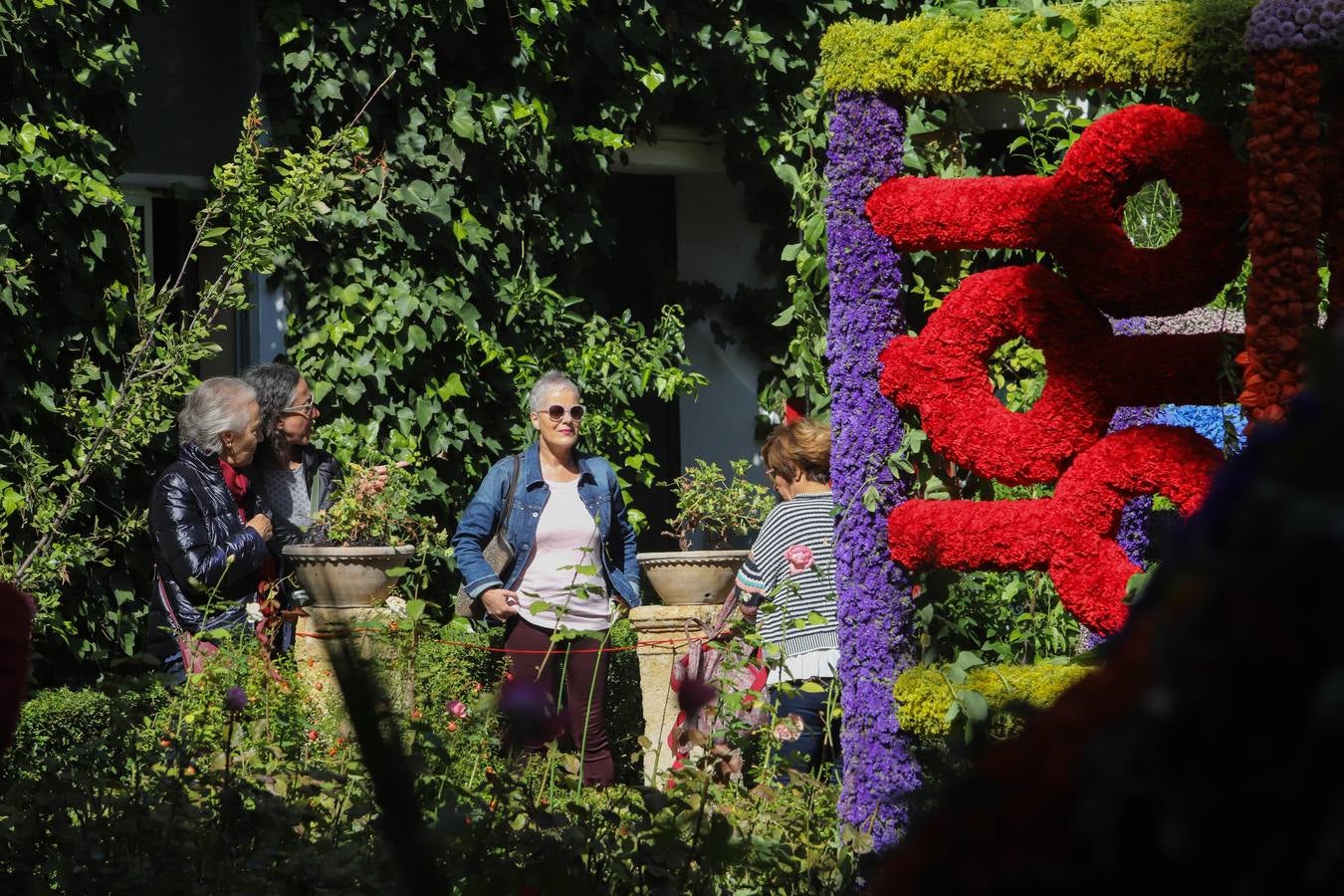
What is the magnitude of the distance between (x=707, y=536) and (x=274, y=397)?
2.02 metres

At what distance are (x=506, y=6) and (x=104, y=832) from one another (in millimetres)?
4608

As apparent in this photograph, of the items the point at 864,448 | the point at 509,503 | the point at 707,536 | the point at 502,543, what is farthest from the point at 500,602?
the point at 864,448

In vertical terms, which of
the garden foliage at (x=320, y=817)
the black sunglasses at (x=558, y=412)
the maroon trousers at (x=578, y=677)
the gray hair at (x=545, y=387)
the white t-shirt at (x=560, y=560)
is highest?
the gray hair at (x=545, y=387)

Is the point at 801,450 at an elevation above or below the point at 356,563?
above

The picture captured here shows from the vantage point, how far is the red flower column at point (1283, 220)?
3.20 meters

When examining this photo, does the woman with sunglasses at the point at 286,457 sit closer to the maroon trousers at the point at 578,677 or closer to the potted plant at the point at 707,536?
the maroon trousers at the point at 578,677

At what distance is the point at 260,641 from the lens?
174 inches

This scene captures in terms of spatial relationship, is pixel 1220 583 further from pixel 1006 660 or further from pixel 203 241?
pixel 203 241

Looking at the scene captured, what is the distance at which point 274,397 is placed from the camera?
5523mm

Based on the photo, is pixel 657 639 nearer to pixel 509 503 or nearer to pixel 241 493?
pixel 509 503

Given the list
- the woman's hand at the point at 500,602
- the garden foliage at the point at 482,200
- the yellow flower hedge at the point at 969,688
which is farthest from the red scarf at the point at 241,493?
the yellow flower hedge at the point at 969,688

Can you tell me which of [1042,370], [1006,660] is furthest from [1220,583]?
[1042,370]

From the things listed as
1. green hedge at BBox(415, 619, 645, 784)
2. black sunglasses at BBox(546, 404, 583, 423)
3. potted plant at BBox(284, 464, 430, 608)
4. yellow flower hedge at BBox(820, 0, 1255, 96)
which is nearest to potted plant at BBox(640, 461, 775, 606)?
green hedge at BBox(415, 619, 645, 784)

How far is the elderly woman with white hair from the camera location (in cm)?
490
